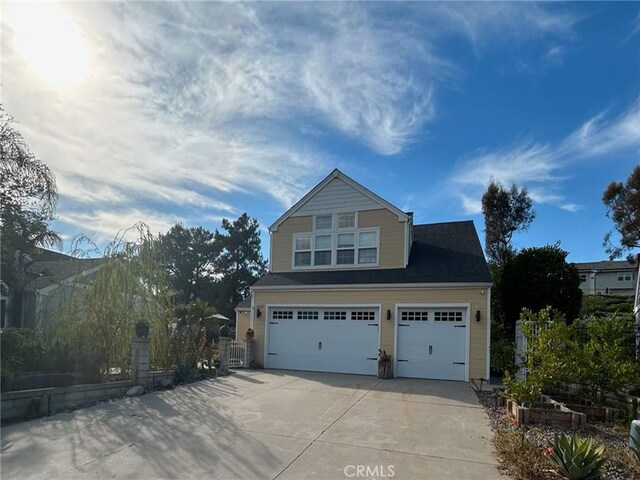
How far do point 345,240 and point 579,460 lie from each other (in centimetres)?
1090

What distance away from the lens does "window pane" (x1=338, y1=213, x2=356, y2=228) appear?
14641mm

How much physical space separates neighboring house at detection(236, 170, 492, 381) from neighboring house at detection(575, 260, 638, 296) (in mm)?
32517

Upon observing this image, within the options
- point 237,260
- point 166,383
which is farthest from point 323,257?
point 237,260

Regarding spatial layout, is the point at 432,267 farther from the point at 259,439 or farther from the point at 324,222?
the point at 259,439

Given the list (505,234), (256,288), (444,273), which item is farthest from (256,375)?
(505,234)

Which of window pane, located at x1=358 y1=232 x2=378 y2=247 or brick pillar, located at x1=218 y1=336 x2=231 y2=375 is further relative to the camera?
window pane, located at x1=358 y1=232 x2=378 y2=247

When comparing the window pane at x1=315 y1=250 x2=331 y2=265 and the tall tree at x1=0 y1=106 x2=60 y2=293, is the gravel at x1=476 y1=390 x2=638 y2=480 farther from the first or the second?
the tall tree at x1=0 y1=106 x2=60 y2=293

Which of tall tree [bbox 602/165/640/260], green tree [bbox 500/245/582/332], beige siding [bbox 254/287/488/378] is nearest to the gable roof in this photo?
beige siding [bbox 254/287/488/378]

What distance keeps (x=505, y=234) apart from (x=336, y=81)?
1800 cm

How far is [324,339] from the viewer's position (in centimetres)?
1362

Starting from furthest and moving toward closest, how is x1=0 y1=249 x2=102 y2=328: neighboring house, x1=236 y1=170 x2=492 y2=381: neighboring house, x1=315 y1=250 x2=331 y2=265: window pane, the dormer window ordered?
x1=315 y1=250 x2=331 y2=265: window pane → the dormer window → x1=236 y1=170 x2=492 y2=381: neighboring house → x1=0 y1=249 x2=102 y2=328: neighboring house

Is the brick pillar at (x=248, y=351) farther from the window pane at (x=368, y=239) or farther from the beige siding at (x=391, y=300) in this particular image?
the window pane at (x=368, y=239)

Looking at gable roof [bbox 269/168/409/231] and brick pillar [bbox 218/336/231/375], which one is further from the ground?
gable roof [bbox 269/168/409/231]

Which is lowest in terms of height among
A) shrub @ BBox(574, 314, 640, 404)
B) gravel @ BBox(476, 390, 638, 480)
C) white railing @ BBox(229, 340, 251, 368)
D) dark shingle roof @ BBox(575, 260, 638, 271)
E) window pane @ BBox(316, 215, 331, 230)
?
white railing @ BBox(229, 340, 251, 368)
